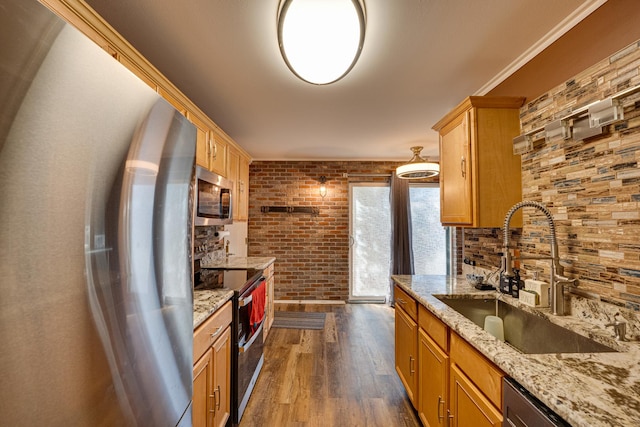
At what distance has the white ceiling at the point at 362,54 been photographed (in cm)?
135

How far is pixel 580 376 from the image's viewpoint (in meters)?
0.83

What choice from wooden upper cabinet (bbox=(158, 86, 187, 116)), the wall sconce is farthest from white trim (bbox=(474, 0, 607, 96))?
the wall sconce

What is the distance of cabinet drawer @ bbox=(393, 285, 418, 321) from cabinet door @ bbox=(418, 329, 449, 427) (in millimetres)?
129

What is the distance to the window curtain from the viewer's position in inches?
172

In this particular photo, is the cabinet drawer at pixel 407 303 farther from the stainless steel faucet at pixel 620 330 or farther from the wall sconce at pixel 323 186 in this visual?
the wall sconce at pixel 323 186

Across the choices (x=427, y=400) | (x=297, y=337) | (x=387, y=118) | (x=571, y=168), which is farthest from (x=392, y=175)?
(x=427, y=400)

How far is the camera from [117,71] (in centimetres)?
55

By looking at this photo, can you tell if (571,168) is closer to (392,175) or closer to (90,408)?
(90,408)

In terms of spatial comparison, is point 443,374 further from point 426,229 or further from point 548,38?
Result: point 426,229

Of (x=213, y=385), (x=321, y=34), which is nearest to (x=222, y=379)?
(x=213, y=385)

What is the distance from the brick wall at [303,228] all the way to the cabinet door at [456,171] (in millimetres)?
2354

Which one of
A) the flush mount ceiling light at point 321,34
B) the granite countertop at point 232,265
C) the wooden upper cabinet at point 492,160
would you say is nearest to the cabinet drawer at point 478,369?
the wooden upper cabinet at point 492,160

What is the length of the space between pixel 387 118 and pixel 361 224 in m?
2.13

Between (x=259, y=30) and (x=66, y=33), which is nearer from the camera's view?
(x=66, y=33)
